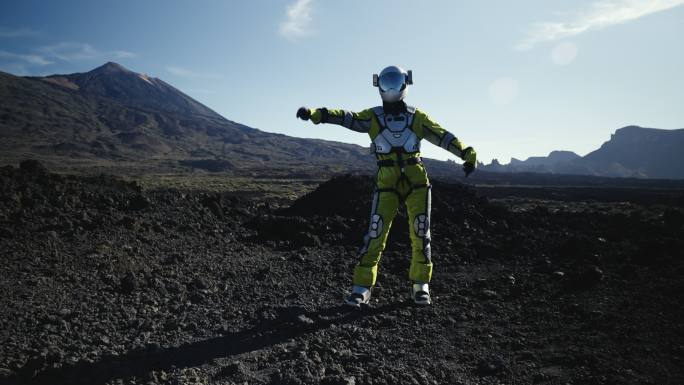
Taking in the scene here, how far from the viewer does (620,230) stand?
379 inches

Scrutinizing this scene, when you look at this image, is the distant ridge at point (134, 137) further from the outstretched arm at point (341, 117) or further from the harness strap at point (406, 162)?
the harness strap at point (406, 162)

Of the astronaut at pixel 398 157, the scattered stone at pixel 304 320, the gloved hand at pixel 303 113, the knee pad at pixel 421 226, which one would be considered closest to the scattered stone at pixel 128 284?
the scattered stone at pixel 304 320

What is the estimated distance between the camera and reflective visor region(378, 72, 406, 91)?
5.20m

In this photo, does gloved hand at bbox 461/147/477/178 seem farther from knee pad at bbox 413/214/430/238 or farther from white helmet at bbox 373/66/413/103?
white helmet at bbox 373/66/413/103

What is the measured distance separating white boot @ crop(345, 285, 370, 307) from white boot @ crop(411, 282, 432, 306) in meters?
0.56

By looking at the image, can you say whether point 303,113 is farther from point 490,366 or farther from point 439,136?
point 490,366

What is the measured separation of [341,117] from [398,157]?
90 cm

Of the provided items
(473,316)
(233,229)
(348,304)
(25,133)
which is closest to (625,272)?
(473,316)

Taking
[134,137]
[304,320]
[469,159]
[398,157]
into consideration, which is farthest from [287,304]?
[134,137]

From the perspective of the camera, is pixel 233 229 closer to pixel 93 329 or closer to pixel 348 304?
pixel 348 304

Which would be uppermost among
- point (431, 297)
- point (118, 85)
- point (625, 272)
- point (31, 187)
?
point (118, 85)

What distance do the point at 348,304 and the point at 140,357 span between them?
226 centimetres

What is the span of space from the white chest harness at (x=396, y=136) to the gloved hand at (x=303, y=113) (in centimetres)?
91

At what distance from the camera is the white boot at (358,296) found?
15.1 feet
